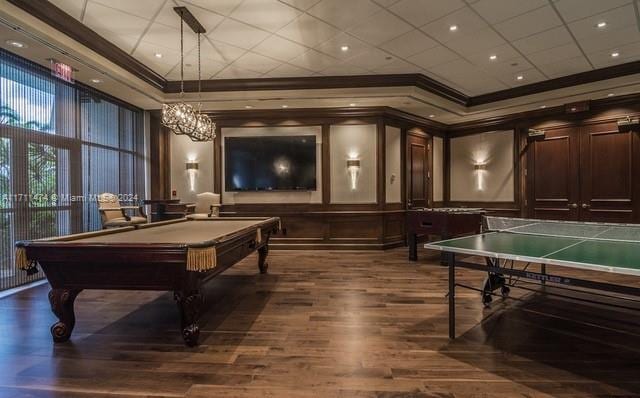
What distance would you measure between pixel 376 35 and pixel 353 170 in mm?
2867

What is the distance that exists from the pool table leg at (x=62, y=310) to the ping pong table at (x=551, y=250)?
9.48ft

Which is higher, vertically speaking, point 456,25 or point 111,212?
point 456,25

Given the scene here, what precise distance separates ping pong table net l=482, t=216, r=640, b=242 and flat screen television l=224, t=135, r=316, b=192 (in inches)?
151

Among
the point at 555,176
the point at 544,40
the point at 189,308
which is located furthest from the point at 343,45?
the point at 555,176

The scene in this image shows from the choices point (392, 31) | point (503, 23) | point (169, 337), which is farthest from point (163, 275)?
point (503, 23)

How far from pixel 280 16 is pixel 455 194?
20.5ft

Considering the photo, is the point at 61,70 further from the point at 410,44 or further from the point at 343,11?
the point at 410,44

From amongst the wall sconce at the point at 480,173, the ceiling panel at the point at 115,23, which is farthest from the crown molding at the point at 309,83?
the wall sconce at the point at 480,173

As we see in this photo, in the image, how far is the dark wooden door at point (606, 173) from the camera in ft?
20.3

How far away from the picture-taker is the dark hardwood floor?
2031 mm

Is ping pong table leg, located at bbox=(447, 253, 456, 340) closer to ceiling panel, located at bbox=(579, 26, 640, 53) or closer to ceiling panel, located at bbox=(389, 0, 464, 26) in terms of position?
ceiling panel, located at bbox=(389, 0, 464, 26)

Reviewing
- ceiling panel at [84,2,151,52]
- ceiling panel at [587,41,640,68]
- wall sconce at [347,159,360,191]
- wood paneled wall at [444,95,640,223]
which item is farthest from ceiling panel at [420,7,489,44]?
wood paneled wall at [444,95,640,223]

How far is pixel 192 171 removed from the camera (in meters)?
6.96

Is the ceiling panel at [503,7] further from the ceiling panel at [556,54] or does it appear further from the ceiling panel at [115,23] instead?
the ceiling panel at [115,23]
